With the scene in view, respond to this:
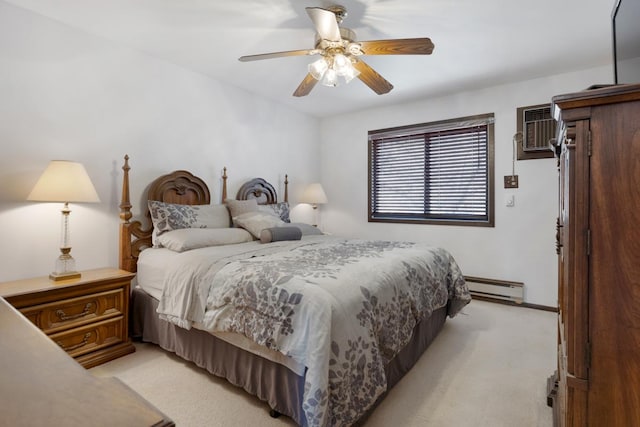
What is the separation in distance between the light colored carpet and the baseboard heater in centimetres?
73

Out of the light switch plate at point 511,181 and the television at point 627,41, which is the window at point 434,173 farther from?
the television at point 627,41

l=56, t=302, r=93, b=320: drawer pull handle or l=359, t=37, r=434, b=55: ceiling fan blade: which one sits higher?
l=359, t=37, r=434, b=55: ceiling fan blade

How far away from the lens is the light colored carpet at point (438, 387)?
1666mm

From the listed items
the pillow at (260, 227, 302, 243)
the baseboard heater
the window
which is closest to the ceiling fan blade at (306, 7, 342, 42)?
the pillow at (260, 227, 302, 243)

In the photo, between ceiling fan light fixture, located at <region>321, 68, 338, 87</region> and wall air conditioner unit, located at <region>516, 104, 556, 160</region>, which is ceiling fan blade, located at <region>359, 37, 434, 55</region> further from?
wall air conditioner unit, located at <region>516, 104, 556, 160</region>

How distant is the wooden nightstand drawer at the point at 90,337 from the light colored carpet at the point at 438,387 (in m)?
0.15

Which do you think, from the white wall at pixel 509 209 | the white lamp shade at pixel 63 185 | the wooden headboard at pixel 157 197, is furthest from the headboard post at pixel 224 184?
the white wall at pixel 509 209

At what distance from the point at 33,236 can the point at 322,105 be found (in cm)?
336

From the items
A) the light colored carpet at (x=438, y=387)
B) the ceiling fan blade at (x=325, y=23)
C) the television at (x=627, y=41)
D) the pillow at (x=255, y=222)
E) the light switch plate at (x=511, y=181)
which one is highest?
the ceiling fan blade at (x=325, y=23)

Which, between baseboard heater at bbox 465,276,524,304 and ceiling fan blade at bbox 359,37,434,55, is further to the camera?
baseboard heater at bbox 465,276,524,304

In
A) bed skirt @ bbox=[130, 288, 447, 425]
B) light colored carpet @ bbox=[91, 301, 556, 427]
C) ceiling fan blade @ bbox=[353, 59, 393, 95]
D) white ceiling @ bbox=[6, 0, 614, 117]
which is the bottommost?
light colored carpet @ bbox=[91, 301, 556, 427]

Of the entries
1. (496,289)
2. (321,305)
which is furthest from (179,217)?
(496,289)

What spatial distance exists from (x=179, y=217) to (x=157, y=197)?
35cm

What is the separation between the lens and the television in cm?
129
